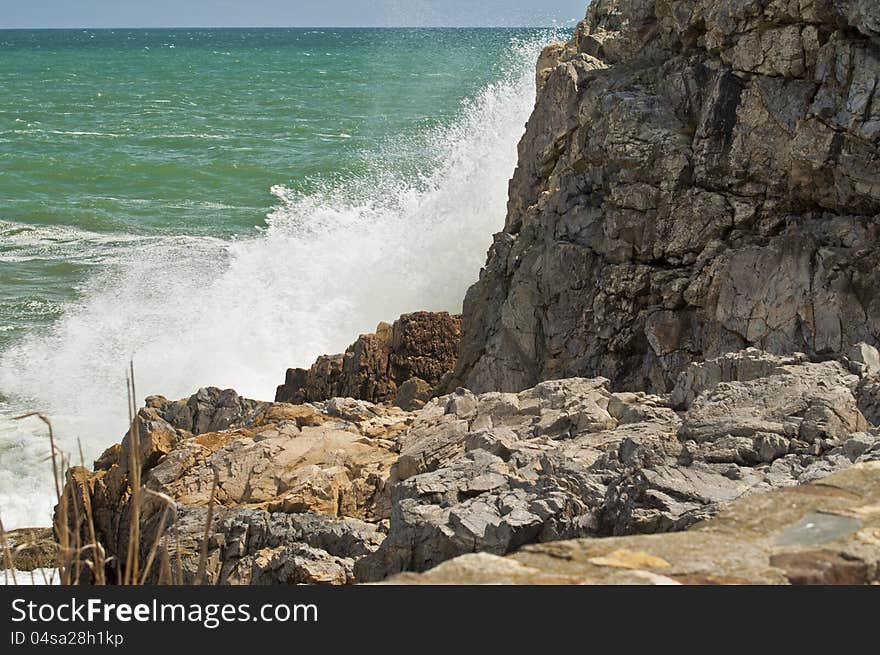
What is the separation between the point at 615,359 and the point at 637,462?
3636 mm

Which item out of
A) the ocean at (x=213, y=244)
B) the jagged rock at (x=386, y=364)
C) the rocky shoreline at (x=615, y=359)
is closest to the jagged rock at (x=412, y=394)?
the rocky shoreline at (x=615, y=359)

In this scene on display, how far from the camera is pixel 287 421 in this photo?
8.70m

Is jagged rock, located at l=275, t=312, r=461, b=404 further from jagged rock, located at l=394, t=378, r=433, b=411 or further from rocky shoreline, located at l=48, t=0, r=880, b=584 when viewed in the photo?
jagged rock, located at l=394, t=378, r=433, b=411

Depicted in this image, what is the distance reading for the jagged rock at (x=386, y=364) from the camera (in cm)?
1123

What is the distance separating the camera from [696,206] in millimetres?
8445

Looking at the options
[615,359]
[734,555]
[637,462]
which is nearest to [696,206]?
[615,359]

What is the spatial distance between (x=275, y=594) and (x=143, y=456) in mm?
6632

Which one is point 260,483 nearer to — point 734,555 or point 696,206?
point 696,206

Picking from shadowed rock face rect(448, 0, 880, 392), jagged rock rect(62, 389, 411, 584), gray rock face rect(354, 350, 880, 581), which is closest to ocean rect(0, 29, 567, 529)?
jagged rock rect(62, 389, 411, 584)

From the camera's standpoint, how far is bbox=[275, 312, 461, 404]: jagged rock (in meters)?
11.2

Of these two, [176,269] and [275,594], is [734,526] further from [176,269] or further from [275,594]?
[176,269]

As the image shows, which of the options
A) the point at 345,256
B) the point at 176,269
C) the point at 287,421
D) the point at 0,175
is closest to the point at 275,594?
the point at 287,421

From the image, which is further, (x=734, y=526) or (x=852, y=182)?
(x=852, y=182)

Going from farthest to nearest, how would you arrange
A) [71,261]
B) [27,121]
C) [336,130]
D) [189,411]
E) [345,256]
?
[27,121] < [336,130] < [71,261] < [345,256] < [189,411]
